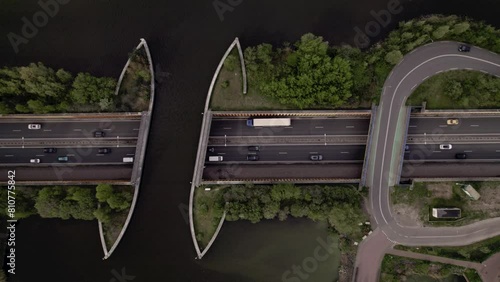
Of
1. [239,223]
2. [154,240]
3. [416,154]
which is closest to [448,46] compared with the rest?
[416,154]

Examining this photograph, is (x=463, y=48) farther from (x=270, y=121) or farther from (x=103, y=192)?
(x=103, y=192)

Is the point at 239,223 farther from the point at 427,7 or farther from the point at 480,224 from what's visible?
the point at 427,7

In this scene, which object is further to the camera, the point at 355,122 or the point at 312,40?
the point at 355,122

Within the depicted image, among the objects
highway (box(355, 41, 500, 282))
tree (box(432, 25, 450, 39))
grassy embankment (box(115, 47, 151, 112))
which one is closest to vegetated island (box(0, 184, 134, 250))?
grassy embankment (box(115, 47, 151, 112))

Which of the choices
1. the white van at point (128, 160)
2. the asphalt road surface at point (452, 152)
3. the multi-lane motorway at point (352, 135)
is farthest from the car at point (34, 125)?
the asphalt road surface at point (452, 152)

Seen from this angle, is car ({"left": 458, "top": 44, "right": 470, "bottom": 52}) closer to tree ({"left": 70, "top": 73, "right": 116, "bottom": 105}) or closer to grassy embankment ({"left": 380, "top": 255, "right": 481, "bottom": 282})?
grassy embankment ({"left": 380, "top": 255, "right": 481, "bottom": 282})

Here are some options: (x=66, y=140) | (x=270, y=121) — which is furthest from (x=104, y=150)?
(x=270, y=121)
